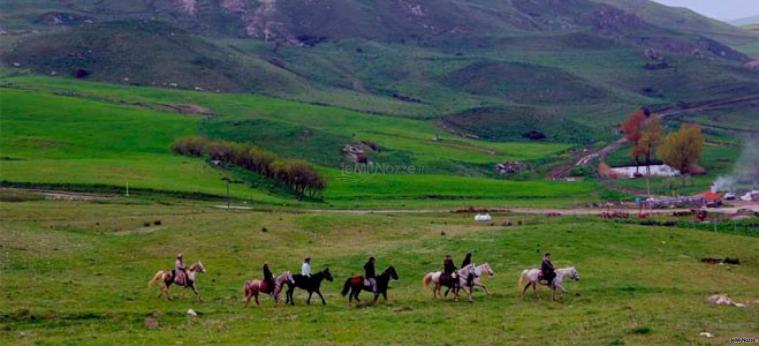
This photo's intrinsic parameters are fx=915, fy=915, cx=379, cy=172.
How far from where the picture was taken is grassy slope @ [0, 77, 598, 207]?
104m

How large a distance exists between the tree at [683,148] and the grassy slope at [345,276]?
218 feet

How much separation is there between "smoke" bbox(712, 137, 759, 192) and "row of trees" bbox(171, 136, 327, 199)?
51.6 meters

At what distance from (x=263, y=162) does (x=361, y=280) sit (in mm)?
79499

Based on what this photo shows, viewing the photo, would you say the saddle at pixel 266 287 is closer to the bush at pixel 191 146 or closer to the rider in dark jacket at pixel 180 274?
the rider in dark jacket at pixel 180 274

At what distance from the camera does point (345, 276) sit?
151 ft

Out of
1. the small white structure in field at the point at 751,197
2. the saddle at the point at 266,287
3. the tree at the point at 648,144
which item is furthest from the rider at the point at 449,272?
the tree at the point at 648,144

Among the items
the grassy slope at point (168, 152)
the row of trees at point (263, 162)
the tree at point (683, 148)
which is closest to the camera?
the grassy slope at point (168, 152)

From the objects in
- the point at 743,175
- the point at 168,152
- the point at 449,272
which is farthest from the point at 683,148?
the point at 449,272

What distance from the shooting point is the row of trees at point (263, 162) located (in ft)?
351

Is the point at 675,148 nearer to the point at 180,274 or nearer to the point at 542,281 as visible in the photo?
the point at 542,281

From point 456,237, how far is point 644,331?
2872 cm

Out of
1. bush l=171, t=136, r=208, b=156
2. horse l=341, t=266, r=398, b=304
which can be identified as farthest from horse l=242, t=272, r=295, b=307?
bush l=171, t=136, r=208, b=156

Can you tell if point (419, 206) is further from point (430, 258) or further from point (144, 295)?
point (144, 295)

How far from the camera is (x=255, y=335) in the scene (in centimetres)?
3128
